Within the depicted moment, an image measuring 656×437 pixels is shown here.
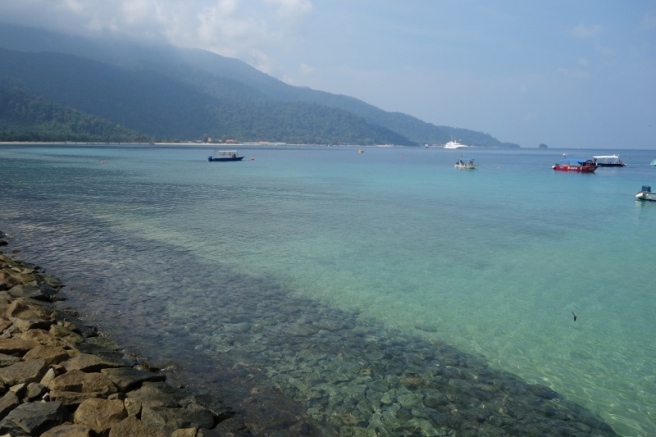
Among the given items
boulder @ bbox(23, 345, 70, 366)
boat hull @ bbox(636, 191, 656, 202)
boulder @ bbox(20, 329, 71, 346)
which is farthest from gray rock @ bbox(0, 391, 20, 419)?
boat hull @ bbox(636, 191, 656, 202)

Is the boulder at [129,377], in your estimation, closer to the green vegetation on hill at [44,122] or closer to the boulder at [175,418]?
the boulder at [175,418]

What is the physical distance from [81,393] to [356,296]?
→ 7.61 m

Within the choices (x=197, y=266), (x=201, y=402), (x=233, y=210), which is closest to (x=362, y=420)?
(x=201, y=402)

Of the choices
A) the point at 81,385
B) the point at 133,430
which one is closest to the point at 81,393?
the point at 81,385

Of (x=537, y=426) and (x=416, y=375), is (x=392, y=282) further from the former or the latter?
(x=537, y=426)

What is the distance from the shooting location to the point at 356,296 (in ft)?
42.3

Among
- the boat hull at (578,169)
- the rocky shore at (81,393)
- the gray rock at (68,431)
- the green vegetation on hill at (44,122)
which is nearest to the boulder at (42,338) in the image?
the rocky shore at (81,393)

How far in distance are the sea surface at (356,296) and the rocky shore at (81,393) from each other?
820 mm

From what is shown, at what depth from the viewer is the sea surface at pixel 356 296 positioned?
8359 millimetres

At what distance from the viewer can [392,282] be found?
563 inches

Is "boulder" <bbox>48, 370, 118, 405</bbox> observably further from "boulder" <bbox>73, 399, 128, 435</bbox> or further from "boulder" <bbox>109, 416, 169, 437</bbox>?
"boulder" <bbox>109, 416, 169, 437</bbox>

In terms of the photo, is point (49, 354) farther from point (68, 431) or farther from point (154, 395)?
point (68, 431)

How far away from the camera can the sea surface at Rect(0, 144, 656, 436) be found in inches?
329

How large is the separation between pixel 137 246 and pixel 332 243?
773cm
